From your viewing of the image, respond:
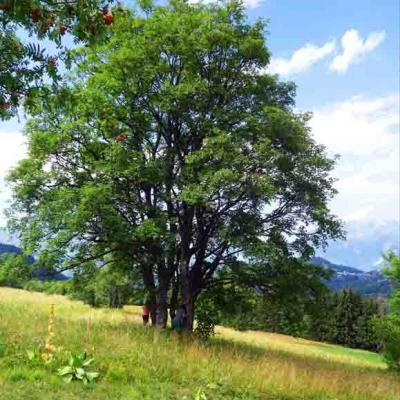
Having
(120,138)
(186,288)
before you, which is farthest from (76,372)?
(186,288)

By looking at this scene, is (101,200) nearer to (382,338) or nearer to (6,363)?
(6,363)

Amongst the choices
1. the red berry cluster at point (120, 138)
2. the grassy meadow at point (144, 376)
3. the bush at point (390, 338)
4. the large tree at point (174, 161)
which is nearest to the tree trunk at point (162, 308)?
the large tree at point (174, 161)

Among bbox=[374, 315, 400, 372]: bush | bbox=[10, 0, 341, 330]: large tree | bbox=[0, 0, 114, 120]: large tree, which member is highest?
bbox=[10, 0, 341, 330]: large tree

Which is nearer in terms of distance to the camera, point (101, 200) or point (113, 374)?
point (113, 374)

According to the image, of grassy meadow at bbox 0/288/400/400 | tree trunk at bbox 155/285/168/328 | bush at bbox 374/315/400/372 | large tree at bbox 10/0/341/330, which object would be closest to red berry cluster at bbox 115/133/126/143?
large tree at bbox 10/0/341/330

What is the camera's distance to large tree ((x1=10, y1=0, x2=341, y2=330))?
20.7 metres

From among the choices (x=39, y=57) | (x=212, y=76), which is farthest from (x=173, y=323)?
(x=39, y=57)

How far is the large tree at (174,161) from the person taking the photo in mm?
20719

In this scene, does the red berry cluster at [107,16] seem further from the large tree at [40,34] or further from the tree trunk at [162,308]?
the tree trunk at [162,308]

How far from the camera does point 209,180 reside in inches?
776

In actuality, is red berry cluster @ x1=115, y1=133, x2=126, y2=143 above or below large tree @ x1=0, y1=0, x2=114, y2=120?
above

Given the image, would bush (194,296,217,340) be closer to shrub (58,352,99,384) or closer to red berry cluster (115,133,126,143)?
red berry cluster (115,133,126,143)

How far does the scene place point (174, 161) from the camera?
76.9ft

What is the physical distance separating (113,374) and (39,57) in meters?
7.63
